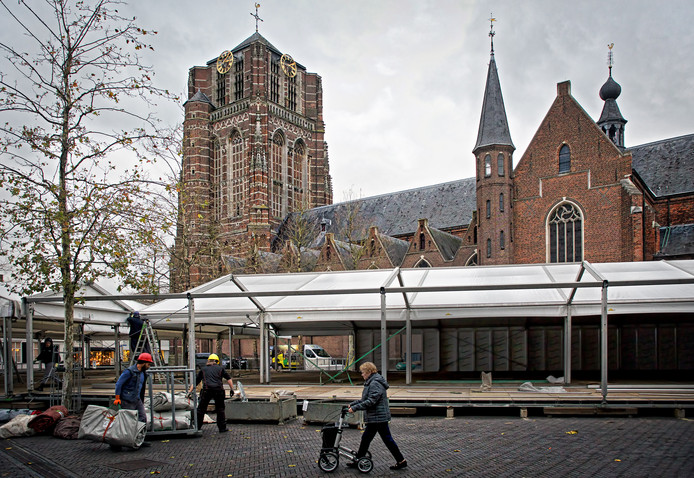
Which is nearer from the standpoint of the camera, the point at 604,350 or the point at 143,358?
the point at 143,358

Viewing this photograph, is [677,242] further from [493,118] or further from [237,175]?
[237,175]

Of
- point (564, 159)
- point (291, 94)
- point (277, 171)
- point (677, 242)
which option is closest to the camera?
point (677, 242)

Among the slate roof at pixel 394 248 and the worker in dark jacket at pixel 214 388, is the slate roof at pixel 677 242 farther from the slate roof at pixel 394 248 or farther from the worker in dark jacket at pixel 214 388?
the worker in dark jacket at pixel 214 388

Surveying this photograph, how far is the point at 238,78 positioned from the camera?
73625 millimetres

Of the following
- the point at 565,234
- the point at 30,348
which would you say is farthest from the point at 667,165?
the point at 30,348

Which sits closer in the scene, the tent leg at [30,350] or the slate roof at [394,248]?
the tent leg at [30,350]

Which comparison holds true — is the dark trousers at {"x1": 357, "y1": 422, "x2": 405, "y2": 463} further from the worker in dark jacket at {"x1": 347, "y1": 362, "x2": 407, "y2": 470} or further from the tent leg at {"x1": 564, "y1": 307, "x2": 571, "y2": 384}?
the tent leg at {"x1": 564, "y1": 307, "x2": 571, "y2": 384}

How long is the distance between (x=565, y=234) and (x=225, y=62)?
2052 inches

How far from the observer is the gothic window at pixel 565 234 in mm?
34812

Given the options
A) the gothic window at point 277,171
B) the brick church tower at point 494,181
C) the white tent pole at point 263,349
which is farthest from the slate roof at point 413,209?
the white tent pole at point 263,349

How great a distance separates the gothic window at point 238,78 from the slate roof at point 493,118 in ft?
131

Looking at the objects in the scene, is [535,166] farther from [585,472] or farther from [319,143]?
[319,143]

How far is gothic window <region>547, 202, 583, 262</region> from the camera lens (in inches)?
1371

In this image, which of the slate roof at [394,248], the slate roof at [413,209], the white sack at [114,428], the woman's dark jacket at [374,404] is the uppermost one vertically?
the slate roof at [413,209]
